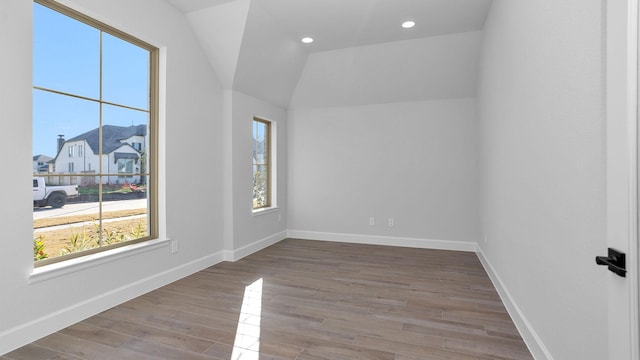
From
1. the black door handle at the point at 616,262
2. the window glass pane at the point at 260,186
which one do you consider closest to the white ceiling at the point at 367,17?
the window glass pane at the point at 260,186

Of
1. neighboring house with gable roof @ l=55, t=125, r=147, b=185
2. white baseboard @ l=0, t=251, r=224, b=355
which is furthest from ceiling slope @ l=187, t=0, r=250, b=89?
white baseboard @ l=0, t=251, r=224, b=355

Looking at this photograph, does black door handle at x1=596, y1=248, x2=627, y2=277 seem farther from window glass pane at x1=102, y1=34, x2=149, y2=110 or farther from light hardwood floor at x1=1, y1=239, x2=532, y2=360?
window glass pane at x1=102, y1=34, x2=149, y2=110

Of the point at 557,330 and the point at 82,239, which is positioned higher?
the point at 82,239

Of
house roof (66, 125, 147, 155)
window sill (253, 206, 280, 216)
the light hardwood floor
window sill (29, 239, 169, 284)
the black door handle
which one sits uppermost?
house roof (66, 125, 147, 155)

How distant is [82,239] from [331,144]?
376 centimetres

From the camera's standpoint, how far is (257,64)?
4.07 meters

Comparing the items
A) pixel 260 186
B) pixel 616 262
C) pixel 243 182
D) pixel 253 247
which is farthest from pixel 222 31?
pixel 616 262

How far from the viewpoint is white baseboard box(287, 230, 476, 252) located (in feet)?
15.6

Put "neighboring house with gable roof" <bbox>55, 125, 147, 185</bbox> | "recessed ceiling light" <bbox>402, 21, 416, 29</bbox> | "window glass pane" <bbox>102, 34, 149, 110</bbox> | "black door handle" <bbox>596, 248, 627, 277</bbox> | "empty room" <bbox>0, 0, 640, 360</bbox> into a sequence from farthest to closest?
1. "recessed ceiling light" <bbox>402, 21, 416, 29</bbox>
2. "window glass pane" <bbox>102, 34, 149, 110</bbox>
3. "neighboring house with gable roof" <bbox>55, 125, 147, 185</bbox>
4. "empty room" <bbox>0, 0, 640, 360</bbox>
5. "black door handle" <bbox>596, 248, 627, 277</bbox>

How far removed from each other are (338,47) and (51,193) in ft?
12.1

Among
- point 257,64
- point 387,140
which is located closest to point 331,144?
point 387,140

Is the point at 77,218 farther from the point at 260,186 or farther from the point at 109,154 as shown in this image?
the point at 260,186

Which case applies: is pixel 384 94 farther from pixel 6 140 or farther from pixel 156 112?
pixel 6 140

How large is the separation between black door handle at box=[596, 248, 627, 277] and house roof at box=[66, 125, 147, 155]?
335 centimetres
